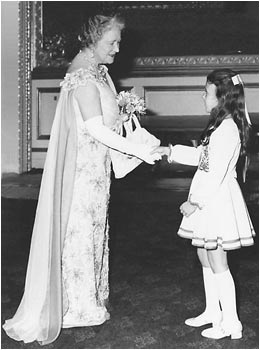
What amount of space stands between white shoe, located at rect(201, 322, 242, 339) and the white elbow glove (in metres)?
0.92

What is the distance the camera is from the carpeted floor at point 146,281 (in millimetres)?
2973

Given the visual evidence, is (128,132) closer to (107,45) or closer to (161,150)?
(161,150)

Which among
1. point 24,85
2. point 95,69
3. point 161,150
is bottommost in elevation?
point 161,150

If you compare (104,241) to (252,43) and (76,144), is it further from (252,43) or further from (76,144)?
(252,43)

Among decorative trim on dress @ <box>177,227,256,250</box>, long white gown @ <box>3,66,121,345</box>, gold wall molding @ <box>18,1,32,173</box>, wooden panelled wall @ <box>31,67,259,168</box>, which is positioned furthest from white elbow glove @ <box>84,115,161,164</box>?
gold wall molding @ <box>18,1,32,173</box>

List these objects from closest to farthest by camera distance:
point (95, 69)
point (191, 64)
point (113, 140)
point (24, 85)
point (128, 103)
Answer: point (113, 140) → point (95, 69) → point (128, 103) → point (191, 64) → point (24, 85)

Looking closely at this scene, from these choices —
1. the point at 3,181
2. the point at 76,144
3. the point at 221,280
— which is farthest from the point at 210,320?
the point at 3,181

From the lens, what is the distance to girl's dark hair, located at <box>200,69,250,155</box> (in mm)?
2932

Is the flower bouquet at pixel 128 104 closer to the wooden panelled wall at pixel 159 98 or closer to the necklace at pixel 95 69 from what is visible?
the necklace at pixel 95 69

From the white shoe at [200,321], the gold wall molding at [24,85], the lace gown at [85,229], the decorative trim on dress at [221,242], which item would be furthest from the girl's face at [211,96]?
the gold wall molding at [24,85]

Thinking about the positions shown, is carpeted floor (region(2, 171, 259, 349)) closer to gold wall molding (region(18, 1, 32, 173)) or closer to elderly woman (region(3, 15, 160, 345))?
elderly woman (region(3, 15, 160, 345))

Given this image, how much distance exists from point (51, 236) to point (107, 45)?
1.03 meters

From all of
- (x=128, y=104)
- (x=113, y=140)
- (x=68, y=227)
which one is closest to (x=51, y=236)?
(x=68, y=227)

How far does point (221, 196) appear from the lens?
114 inches
